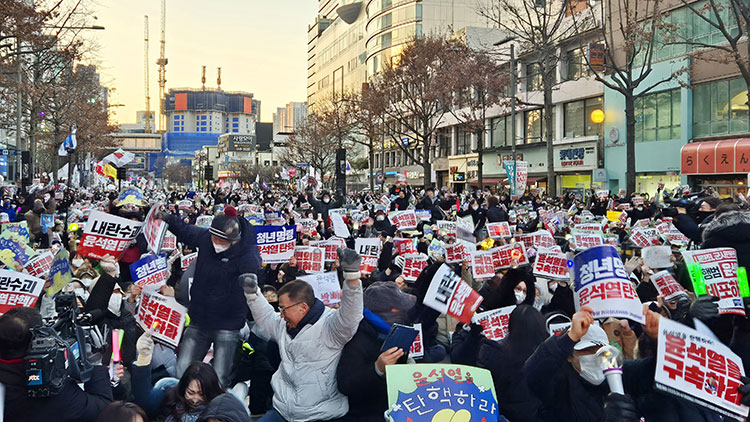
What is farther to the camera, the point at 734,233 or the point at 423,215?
the point at 423,215

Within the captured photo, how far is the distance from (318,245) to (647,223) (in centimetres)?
670

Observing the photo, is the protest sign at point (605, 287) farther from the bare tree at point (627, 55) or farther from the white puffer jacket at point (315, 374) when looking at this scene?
the bare tree at point (627, 55)

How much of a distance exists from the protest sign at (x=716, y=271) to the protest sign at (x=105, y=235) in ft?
15.9

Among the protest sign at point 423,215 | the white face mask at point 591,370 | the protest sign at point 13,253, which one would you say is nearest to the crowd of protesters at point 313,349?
the white face mask at point 591,370

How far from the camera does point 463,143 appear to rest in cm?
5575

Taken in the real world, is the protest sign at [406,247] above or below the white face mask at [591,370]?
above

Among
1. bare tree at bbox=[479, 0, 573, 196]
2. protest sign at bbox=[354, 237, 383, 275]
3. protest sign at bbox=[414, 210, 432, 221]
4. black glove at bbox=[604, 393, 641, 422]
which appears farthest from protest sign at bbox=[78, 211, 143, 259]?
bare tree at bbox=[479, 0, 573, 196]

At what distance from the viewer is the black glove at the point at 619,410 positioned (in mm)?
2970

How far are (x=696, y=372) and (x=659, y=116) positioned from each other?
3300 cm

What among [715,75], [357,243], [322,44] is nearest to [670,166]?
[715,75]

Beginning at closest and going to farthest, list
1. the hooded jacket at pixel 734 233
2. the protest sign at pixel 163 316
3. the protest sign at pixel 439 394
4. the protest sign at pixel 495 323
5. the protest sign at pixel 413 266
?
1. the protest sign at pixel 439 394
2. the protest sign at pixel 163 316
3. the protest sign at pixel 495 323
4. the hooded jacket at pixel 734 233
5. the protest sign at pixel 413 266

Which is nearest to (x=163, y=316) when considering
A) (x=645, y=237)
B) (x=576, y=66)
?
(x=645, y=237)

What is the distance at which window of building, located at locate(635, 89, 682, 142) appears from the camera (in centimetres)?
3203

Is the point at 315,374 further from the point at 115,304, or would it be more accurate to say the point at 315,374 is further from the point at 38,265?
the point at 38,265
